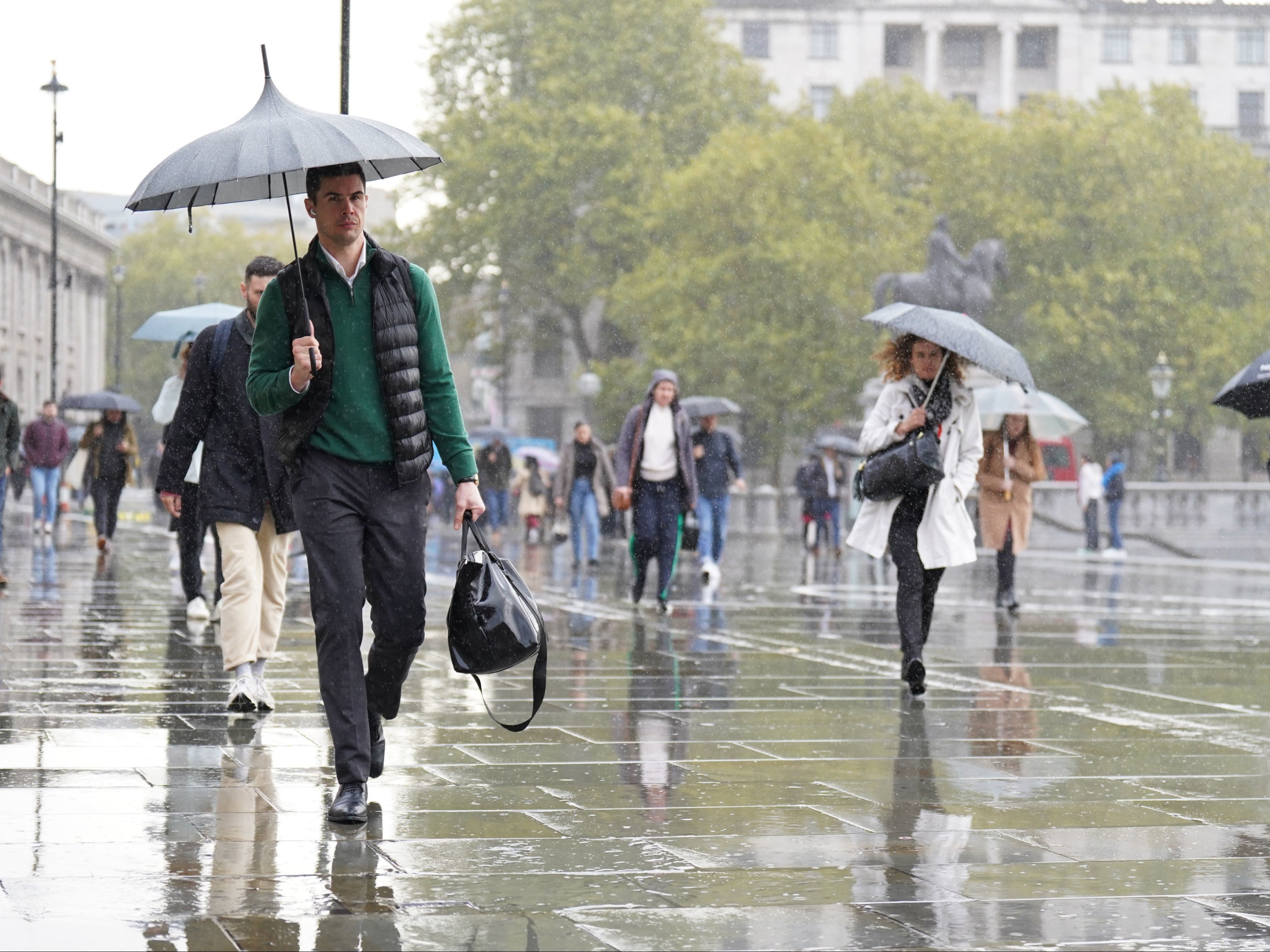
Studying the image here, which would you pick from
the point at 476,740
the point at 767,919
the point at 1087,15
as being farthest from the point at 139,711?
the point at 1087,15

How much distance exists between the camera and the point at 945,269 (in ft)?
114

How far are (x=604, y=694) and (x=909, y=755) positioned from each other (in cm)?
220

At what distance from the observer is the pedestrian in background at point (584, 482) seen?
22.8 metres

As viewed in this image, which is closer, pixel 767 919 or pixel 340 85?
pixel 767 919

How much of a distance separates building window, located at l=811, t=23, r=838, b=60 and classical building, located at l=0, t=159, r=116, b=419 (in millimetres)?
33185

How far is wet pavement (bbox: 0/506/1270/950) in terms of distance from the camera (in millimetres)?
4391

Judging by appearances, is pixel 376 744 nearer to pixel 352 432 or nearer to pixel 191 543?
pixel 352 432

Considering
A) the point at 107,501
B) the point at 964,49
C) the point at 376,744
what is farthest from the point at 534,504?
the point at 964,49

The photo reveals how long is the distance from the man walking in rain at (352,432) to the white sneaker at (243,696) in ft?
7.53

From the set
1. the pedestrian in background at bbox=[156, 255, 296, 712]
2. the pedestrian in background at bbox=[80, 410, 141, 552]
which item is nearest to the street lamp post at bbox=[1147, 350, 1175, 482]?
the pedestrian in background at bbox=[80, 410, 141, 552]

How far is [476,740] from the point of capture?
738 cm

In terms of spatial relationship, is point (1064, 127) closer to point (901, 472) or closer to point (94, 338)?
point (901, 472)

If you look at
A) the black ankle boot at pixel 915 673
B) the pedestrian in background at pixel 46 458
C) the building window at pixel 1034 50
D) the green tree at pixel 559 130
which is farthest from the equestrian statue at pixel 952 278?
the building window at pixel 1034 50

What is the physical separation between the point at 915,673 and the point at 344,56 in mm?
6082
